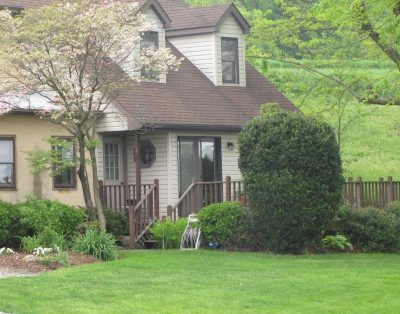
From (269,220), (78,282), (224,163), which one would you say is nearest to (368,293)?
(78,282)

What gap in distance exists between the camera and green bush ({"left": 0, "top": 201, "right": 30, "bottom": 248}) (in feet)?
72.1

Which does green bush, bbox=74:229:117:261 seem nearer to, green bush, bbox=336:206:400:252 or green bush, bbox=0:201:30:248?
green bush, bbox=0:201:30:248

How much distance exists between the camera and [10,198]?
24594 millimetres

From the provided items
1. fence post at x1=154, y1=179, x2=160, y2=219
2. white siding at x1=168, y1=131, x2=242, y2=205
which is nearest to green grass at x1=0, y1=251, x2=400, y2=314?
fence post at x1=154, y1=179, x2=160, y2=219

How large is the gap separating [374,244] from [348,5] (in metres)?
5.72

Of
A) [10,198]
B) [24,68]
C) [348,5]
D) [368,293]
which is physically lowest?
[368,293]

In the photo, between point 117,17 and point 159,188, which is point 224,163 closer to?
point 159,188

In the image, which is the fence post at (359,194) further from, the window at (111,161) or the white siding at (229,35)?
the window at (111,161)

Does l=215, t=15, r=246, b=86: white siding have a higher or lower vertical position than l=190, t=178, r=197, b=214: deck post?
higher

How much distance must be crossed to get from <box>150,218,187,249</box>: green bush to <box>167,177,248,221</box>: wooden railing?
4.80 ft

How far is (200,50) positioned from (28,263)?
44.1 ft

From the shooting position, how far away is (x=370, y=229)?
23078mm

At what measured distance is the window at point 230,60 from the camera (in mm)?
30578

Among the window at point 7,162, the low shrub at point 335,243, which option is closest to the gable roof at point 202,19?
the window at point 7,162
